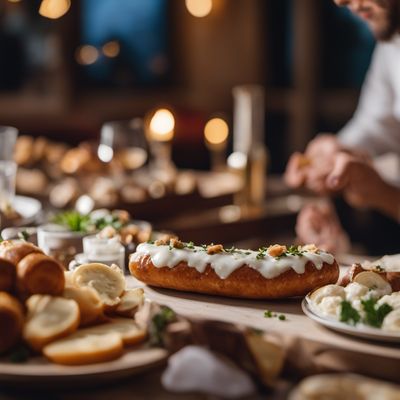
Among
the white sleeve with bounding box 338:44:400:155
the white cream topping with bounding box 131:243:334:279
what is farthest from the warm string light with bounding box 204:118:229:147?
the white cream topping with bounding box 131:243:334:279

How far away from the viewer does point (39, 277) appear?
6.07 ft

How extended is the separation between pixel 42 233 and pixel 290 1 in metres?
6.43

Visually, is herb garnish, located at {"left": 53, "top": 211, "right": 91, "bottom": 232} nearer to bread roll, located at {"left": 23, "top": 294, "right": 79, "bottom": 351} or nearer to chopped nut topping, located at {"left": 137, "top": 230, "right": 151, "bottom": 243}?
chopped nut topping, located at {"left": 137, "top": 230, "right": 151, "bottom": 243}

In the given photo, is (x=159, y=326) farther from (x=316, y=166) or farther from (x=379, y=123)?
(x=379, y=123)

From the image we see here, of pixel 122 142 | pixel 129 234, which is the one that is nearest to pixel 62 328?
pixel 129 234

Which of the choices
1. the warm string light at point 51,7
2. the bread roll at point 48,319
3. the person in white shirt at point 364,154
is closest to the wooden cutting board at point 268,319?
the bread roll at point 48,319

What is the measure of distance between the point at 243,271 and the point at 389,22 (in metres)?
1.41

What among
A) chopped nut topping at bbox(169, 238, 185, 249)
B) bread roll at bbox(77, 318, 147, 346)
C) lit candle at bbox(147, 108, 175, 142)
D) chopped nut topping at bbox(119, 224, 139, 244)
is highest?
lit candle at bbox(147, 108, 175, 142)

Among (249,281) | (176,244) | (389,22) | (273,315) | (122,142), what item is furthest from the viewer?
(122,142)

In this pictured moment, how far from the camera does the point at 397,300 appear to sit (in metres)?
1.86

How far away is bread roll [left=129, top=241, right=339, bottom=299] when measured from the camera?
2.12m

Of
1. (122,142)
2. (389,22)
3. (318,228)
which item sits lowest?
(318,228)

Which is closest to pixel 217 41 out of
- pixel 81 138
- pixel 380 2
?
pixel 81 138

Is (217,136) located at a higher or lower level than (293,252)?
higher
